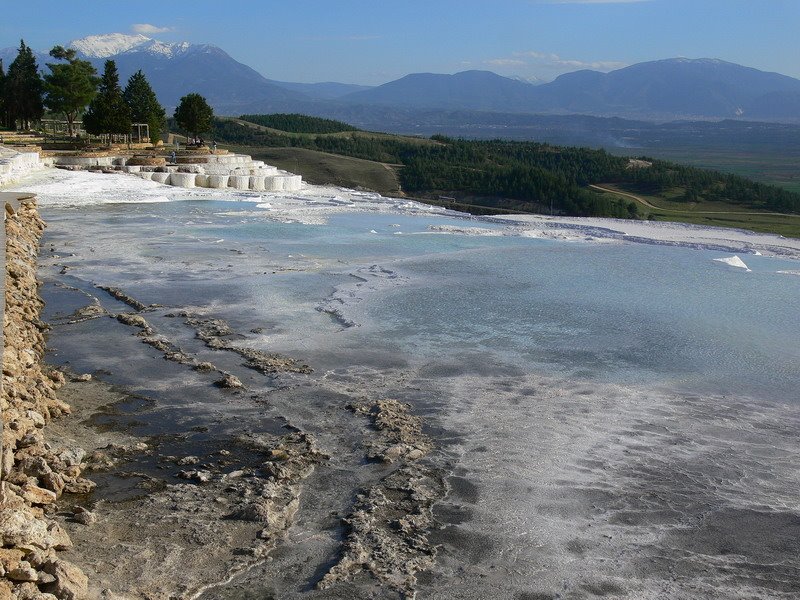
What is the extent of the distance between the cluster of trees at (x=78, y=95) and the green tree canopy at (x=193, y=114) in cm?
123

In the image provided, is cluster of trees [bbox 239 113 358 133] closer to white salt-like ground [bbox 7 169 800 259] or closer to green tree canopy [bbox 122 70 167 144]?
green tree canopy [bbox 122 70 167 144]

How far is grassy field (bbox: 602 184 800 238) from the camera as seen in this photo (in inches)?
1212

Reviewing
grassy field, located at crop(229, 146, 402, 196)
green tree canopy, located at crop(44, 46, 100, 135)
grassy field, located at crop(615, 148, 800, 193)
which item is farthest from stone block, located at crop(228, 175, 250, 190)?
grassy field, located at crop(615, 148, 800, 193)

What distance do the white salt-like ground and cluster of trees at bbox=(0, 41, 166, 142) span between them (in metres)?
5.93

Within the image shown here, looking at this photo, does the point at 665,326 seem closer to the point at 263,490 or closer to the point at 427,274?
the point at 427,274

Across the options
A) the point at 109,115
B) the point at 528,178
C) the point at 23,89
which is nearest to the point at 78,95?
the point at 109,115

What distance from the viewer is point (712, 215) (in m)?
36.7

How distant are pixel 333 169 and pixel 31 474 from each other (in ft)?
137

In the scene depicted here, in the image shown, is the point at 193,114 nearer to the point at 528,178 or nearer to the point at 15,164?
the point at 15,164

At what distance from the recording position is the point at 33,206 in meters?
19.4

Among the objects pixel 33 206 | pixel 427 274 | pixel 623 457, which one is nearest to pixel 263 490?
pixel 623 457

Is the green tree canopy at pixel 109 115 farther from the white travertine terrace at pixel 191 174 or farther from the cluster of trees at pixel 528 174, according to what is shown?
the cluster of trees at pixel 528 174

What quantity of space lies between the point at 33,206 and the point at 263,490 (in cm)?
1526

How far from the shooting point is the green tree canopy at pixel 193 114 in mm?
37562
